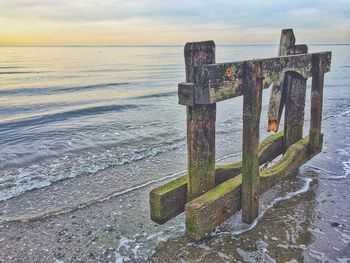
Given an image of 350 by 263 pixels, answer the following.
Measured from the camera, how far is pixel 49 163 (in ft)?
27.0

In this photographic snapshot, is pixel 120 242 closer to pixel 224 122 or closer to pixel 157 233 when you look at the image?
pixel 157 233

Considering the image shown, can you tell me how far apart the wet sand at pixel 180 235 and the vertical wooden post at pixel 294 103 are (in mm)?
947

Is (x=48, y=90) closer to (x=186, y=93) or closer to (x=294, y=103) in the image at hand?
(x=294, y=103)

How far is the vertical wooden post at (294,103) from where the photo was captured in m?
5.71

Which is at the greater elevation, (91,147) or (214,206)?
(214,206)

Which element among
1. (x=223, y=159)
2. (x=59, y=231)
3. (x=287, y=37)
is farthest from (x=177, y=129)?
(x=59, y=231)

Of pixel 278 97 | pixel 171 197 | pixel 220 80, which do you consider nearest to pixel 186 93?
pixel 220 80

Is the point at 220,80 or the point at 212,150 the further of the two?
the point at 212,150

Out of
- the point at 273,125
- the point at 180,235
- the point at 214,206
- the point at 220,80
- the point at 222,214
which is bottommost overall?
the point at 180,235

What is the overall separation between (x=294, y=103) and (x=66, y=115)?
1218cm

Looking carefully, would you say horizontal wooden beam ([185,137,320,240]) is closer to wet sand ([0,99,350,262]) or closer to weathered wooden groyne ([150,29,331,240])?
weathered wooden groyne ([150,29,331,240])

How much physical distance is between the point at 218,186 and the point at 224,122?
29.4 feet

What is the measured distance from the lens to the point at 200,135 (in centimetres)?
372

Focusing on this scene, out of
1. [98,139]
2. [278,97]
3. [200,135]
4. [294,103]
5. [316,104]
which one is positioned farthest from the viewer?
[98,139]
